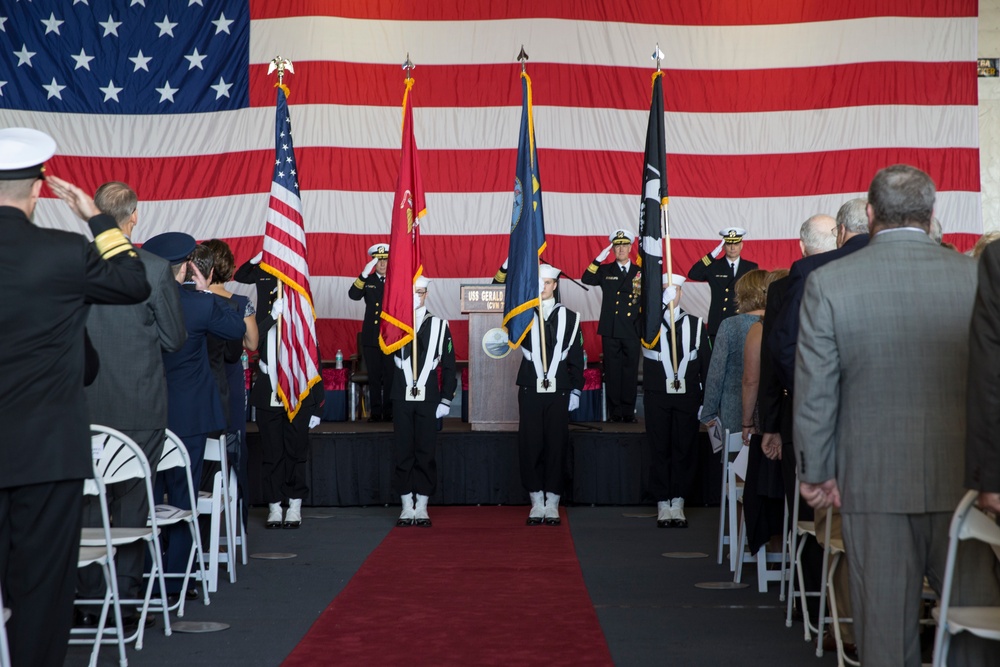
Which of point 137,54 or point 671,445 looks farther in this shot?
point 137,54

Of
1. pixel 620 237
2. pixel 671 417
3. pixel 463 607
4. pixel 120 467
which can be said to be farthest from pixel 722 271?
pixel 120 467

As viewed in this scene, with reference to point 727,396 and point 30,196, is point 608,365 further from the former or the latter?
point 30,196

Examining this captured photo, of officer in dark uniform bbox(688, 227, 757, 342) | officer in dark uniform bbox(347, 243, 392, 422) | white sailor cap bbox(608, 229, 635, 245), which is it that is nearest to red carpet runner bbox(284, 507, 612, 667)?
officer in dark uniform bbox(347, 243, 392, 422)

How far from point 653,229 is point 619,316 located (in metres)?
2.62

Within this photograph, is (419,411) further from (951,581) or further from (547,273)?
(951,581)

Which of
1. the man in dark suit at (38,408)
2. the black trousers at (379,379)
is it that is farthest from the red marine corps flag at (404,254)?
the man in dark suit at (38,408)

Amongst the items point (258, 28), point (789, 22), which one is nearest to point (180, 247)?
point (258, 28)

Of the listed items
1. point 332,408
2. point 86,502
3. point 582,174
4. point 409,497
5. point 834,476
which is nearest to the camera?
point 834,476

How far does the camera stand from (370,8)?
412 inches

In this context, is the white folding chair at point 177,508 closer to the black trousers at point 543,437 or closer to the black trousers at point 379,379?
the black trousers at point 543,437

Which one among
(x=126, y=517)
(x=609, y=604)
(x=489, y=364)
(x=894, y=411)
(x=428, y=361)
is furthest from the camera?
(x=489, y=364)

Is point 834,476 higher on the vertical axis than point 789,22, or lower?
lower

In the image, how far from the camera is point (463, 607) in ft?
15.8

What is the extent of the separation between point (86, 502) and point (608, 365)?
243 inches
